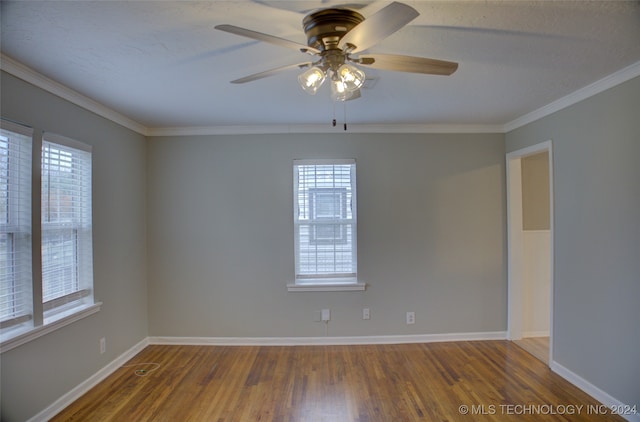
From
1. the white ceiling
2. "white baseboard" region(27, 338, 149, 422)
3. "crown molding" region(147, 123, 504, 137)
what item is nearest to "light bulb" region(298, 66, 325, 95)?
the white ceiling

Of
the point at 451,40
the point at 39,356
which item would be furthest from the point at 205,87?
the point at 39,356

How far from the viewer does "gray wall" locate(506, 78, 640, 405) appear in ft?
7.06

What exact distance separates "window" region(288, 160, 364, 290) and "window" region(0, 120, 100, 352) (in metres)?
1.93

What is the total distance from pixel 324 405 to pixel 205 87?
254 cm

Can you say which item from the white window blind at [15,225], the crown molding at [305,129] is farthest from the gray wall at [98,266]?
the crown molding at [305,129]

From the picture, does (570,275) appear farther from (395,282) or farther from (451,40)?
(451,40)

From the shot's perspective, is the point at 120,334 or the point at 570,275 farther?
the point at 120,334

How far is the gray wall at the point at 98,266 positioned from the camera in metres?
2.00

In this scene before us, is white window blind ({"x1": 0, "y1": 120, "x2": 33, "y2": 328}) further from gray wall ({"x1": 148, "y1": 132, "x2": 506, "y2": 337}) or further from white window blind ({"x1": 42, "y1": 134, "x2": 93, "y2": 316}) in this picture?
gray wall ({"x1": 148, "y1": 132, "x2": 506, "y2": 337})

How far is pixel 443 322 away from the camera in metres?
3.51

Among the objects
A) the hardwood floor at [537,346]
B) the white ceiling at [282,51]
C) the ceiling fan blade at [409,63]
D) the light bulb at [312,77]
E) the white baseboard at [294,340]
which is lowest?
the hardwood floor at [537,346]

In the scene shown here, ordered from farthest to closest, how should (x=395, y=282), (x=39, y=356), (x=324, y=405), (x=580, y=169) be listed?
(x=395, y=282), (x=580, y=169), (x=324, y=405), (x=39, y=356)

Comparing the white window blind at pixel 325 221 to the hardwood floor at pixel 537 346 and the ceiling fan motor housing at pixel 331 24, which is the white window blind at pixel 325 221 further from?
the ceiling fan motor housing at pixel 331 24

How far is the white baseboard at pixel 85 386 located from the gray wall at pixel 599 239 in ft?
13.0
